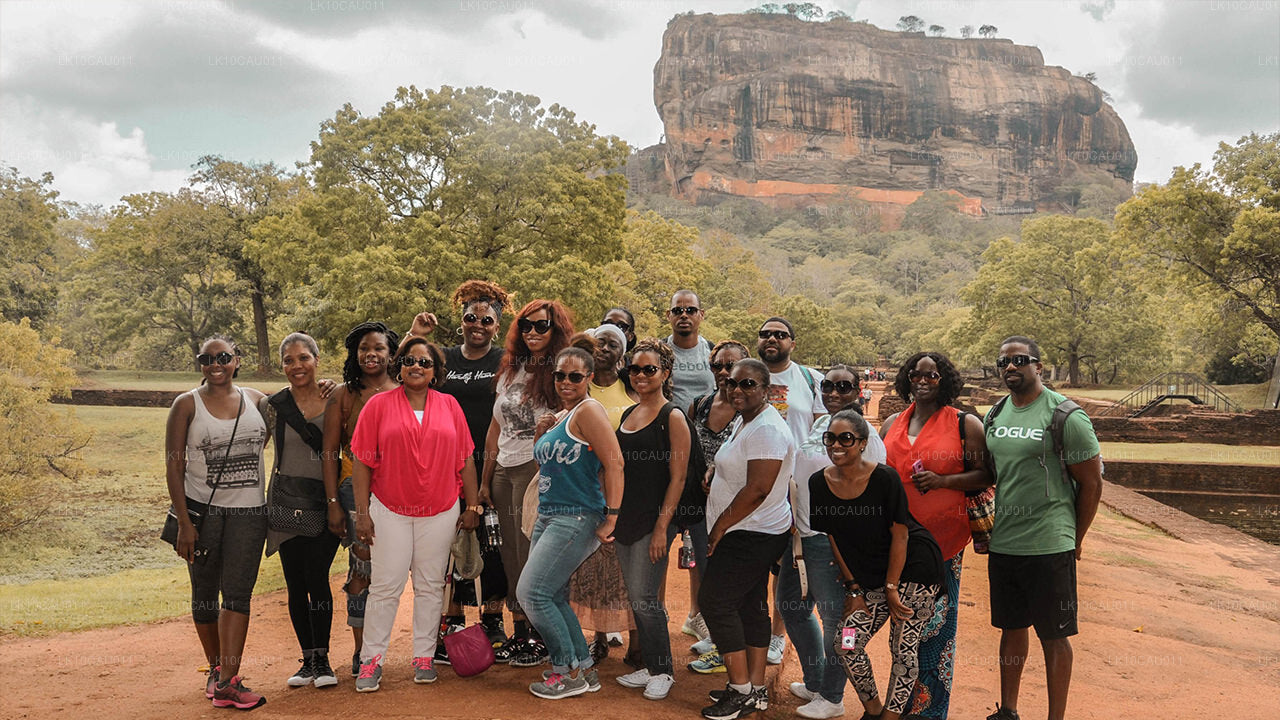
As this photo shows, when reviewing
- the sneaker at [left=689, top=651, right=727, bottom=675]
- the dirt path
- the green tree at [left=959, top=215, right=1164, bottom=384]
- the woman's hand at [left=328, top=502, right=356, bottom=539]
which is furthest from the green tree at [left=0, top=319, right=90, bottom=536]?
the green tree at [left=959, top=215, right=1164, bottom=384]

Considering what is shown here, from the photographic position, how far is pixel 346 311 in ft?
54.8

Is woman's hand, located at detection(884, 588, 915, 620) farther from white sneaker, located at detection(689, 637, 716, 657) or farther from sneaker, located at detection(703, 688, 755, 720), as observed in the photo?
white sneaker, located at detection(689, 637, 716, 657)

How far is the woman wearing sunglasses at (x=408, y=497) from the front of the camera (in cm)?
398

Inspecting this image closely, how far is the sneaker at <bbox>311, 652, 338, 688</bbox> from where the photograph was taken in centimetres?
418

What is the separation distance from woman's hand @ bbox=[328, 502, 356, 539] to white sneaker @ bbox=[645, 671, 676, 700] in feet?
5.43

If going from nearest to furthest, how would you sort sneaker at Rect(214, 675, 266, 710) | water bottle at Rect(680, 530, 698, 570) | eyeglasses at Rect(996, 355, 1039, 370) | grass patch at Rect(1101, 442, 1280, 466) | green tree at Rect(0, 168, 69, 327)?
eyeglasses at Rect(996, 355, 1039, 370), sneaker at Rect(214, 675, 266, 710), water bottle at Rect(680, 530, 698, 570), grass patch at Rect(1101, 442, 1280, 466), green tree at Rect(0, 168, 69, 327)

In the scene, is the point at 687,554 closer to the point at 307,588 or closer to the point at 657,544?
the point at 657,544

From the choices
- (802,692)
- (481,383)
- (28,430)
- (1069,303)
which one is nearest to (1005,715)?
(802,692)

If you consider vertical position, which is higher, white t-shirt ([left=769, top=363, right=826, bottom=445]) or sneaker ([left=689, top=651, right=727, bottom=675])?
white t-shirt ([left=769, top=363, right=826, bottom=445])

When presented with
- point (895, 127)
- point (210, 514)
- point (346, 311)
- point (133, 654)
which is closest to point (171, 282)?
point (346, 311)

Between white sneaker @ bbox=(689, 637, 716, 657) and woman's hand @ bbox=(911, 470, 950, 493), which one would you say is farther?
white sneaker @ bbox=(689, 637, 716, 657)

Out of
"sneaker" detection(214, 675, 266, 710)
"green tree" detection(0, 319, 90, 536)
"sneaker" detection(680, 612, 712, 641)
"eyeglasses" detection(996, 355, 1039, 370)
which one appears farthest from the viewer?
"green tree" detection(0, 319, 90, 536)

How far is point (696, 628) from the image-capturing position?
521cm

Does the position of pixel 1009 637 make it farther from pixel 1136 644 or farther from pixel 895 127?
pixel 895 127
